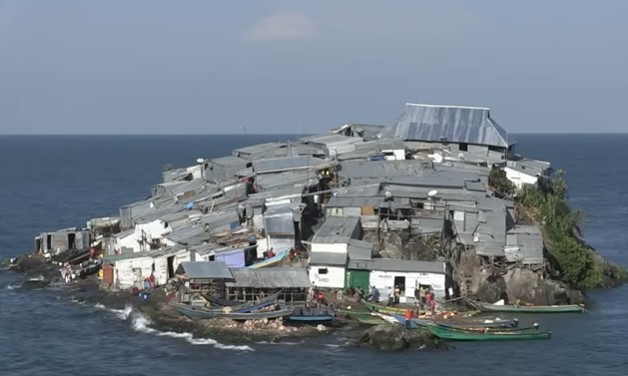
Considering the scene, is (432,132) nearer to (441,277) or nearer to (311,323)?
(441,277)

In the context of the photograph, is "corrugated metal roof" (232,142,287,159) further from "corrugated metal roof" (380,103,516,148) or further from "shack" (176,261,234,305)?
"shack" (176,261,234,305)

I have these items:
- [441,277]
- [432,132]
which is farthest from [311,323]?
[432,132]

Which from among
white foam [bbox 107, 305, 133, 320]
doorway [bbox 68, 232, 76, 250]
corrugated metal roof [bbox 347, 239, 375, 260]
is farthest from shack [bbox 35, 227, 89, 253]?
corrugated metal roof [bbox 347, 239, 375, 260]

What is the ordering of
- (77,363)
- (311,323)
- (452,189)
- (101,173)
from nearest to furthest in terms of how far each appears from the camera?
1. (77,363)
2. (311,323)
3. (452,189)
4. (101,173)

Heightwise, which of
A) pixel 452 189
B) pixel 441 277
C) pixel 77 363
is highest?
pixel 452 189

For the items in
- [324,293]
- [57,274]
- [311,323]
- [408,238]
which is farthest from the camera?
[57,274]

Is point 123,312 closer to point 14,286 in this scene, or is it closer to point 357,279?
point 14,286
